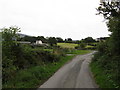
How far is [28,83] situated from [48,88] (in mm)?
1739

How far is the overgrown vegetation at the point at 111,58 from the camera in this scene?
10.2 meters

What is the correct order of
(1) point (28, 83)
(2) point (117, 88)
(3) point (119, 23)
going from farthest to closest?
(3) point (119, 23) < (1) point (28, 83) < (2) point (117, 88)

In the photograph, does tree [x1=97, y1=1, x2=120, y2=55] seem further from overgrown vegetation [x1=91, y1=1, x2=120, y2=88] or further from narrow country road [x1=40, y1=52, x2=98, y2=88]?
narrow country road [x1=40, y1=52, x2=98, y2=88]

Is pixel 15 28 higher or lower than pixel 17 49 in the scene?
higher

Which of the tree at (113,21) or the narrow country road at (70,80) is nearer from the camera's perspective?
the narrow country road at (70,80)

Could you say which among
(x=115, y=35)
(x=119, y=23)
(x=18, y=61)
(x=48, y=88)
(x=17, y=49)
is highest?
(x=119, y=23)

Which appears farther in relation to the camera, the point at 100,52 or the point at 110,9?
the point at 100,52

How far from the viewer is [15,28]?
41.2 feet

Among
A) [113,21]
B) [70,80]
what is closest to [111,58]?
[113,21]

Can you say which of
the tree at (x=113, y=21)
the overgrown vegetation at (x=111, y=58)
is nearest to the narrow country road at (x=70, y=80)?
the overgrown vegetation at (x=111, y=58)

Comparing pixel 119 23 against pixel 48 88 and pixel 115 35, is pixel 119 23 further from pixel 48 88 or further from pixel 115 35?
pixel 48 88

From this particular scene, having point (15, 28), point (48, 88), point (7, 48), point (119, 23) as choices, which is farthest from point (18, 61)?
point (119, 23)

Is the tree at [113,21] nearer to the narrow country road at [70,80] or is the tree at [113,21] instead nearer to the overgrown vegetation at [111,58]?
the overgrown vegetation at [111,58]

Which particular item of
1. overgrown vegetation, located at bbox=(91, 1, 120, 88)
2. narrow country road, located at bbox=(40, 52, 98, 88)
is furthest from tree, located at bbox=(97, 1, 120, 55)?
narrow country road, located at bbox=(40, 52, 98, 88)
